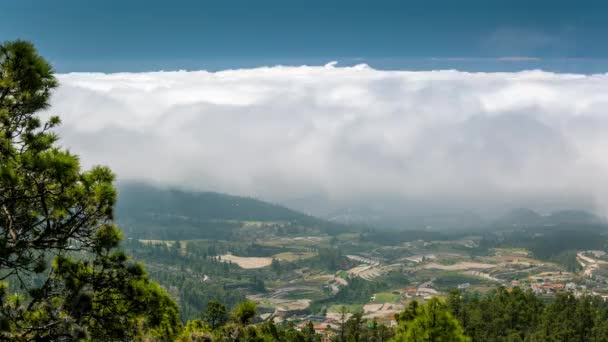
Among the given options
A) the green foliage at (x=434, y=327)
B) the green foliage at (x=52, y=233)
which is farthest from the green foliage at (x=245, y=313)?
the green foliage at (x=52, y=233)

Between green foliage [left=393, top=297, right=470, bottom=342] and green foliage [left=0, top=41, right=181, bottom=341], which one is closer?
green foliage [left=0, top=41, right=181, bottom=341]

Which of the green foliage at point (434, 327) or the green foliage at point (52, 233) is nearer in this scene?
the green foliage at point (52, 233)

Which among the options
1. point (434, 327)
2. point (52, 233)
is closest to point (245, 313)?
point (434, 327)

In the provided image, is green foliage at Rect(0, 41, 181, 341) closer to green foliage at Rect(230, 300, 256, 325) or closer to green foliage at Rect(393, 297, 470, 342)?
green foliage at Rect(230, 300, 256, 325)

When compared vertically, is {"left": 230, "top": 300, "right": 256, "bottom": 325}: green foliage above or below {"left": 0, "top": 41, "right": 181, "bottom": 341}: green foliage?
below

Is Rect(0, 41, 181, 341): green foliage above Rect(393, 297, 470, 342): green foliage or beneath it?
above

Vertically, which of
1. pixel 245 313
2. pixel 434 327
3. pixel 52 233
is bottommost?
pixel 434 327

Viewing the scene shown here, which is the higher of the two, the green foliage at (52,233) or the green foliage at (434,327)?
the green foliage at (52,233)

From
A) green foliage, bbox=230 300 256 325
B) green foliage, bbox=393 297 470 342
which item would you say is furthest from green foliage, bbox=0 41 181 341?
green foliage, bbox=393 297 470 342

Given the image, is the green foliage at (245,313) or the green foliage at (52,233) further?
the green foliage at (245,313)

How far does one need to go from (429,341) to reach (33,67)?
623 inches

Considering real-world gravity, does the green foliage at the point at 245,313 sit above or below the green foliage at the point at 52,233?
below

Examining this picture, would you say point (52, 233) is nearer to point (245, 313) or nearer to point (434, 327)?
point (245, 313)

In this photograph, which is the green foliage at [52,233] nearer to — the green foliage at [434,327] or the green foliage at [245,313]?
the green foliage at [245,313]
